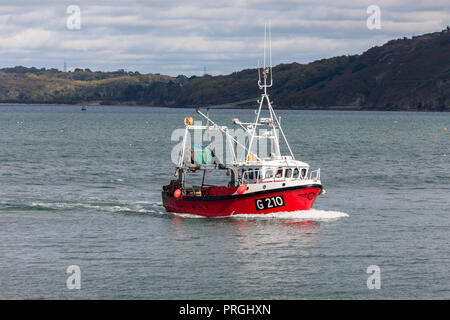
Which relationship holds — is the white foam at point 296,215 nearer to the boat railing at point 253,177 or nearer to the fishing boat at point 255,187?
the fishing boat at point 255,187

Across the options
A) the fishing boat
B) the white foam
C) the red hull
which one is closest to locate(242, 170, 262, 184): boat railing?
the fishing boat

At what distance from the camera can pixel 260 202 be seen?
51219mm

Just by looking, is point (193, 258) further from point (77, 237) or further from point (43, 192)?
point (43, 192)

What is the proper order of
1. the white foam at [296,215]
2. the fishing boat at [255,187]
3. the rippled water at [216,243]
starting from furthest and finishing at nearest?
the white foam at [296,215] < the fishing boat at [255,187] < the rippled water at [216,243]

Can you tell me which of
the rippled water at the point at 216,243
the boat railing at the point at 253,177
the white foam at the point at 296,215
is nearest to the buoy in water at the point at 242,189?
the boat railing at the point at 253,177

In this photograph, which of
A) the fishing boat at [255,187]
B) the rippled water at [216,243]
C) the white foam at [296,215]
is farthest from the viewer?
the white foam at [296,215]

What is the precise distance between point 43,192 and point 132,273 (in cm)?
3114

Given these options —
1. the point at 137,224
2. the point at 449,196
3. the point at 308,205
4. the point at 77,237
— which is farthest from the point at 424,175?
the point at 77,237

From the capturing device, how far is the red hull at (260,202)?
166 ft

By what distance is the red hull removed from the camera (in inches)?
1997

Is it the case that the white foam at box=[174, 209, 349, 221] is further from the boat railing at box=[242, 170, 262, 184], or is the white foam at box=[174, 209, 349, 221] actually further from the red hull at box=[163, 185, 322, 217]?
the boat railing at box=[242, 170, 262, 184]

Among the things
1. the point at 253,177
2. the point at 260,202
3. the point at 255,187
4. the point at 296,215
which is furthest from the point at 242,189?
the point at 296,215

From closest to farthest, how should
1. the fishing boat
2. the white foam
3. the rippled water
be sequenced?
1. the rippled water
2. the fishing boat
3. the white foam

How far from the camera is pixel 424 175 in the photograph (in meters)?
Result: 85.3
